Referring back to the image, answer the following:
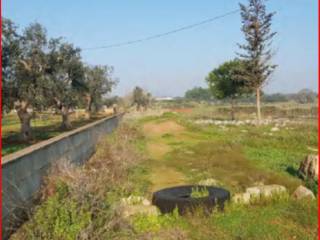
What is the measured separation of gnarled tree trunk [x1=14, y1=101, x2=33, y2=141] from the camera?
117 ft

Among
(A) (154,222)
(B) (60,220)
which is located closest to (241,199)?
(A) (154,222)

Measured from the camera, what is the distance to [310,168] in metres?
15.1

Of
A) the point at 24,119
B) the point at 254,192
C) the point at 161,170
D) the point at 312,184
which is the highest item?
the point at 24,119

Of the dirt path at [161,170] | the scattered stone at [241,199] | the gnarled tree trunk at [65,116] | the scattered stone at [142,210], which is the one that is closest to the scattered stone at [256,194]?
the scattered stone at [241,199]

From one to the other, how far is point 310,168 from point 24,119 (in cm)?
2597

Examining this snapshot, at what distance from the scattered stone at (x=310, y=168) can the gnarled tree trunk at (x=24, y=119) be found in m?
24.3

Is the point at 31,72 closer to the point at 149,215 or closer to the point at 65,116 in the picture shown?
the point at 65,116

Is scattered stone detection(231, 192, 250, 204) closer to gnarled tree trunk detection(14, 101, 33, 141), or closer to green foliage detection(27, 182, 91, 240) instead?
green foliage detection(27, 182, 91, 240)

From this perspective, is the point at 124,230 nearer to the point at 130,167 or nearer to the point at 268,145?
the point at 130,167

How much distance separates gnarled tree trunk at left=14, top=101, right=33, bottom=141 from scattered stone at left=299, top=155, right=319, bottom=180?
79.6 ft

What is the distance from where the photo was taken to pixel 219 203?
1091cm

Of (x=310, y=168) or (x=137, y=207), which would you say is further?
(x=310, y=168)

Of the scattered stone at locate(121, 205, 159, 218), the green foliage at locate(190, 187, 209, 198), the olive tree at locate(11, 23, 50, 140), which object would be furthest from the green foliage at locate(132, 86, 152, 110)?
the scattered stone at locate(121, 205, 159, 218)

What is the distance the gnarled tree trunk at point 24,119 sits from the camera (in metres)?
35.8
